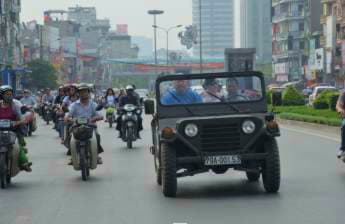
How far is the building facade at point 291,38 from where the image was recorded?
134625 millimetres

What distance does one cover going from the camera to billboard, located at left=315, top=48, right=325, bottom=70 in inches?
4245

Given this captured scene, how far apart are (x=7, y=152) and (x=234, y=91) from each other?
3475 mm

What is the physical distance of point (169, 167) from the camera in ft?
41.9

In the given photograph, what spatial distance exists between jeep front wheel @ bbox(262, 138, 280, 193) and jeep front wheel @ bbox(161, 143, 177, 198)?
1163mm

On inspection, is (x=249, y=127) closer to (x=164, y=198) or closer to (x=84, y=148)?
(x=164, y=198)

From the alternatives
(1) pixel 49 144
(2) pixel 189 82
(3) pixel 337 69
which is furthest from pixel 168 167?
(3) pixel 337 69

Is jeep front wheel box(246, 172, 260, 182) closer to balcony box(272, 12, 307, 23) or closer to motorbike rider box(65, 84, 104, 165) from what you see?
motorbike rider box(65, 84, 104, 165)

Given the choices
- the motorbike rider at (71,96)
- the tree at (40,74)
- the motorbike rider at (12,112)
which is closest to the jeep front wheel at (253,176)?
the motorbike rider at (12,112)

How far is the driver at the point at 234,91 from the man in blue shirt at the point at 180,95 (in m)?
0.44

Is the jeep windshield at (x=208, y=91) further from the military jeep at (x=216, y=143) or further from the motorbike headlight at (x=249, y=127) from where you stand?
the motorbike headlight at (x=249, y=127)

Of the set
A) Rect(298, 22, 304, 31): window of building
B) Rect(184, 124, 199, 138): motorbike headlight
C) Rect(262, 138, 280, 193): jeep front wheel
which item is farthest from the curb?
Rect(298, 22, 304, 31): window of building

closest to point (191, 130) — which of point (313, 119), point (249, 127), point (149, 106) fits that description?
point (249, 127)

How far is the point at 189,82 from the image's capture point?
46.2 ft

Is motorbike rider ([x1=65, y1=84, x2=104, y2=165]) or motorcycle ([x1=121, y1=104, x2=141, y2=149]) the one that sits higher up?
motorbike rider ([x1=65, y1=84, x2=104, y2=165])
